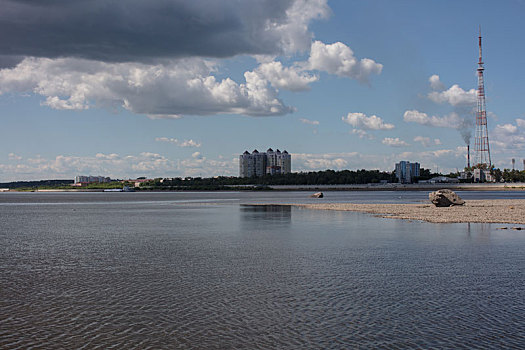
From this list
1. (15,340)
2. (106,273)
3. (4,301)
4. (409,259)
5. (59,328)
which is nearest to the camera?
(15,340)

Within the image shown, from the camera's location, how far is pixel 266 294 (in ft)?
60.0

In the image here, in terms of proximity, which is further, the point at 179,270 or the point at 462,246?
the point at 462,246

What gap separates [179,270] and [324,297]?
8.34m

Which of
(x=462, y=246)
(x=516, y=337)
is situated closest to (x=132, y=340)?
(x=516, y=337)

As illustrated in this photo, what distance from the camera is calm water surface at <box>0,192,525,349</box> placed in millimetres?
13383

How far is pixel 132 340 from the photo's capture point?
13109mm

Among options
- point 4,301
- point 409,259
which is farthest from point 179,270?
point 409,259

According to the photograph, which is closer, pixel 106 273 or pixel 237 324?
pixel 237 324

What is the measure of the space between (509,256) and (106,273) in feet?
66.9

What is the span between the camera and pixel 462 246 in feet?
99.8

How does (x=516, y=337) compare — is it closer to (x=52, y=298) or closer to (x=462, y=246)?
(x=52, y=298)

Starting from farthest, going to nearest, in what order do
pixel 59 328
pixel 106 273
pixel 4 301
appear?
1. pixel 106 273
2. pixel 4 301
3. pixel 59 328

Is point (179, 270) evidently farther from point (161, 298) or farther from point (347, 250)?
point (347, 250)

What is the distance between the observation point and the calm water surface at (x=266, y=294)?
1338 cm
